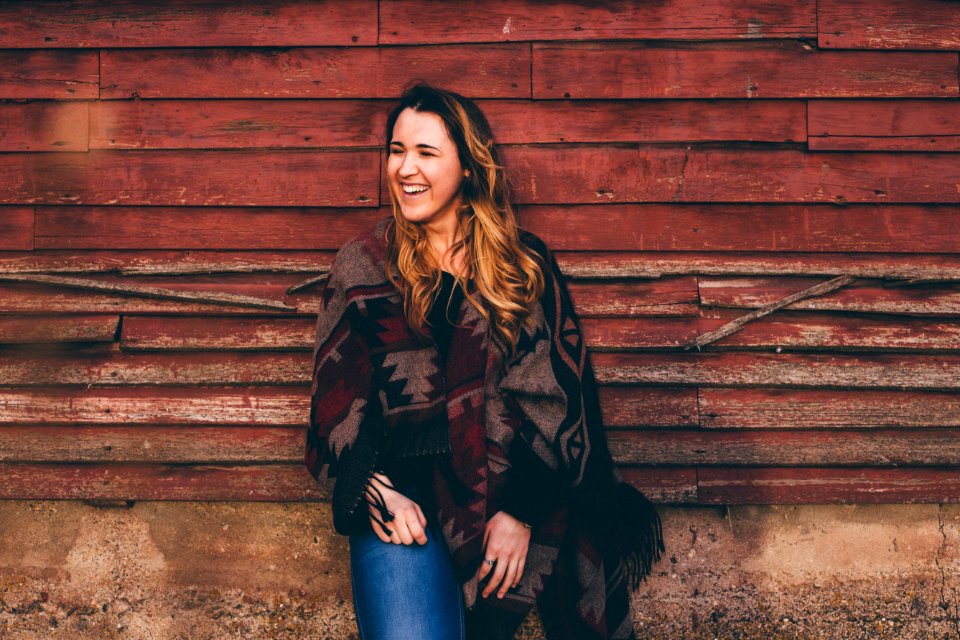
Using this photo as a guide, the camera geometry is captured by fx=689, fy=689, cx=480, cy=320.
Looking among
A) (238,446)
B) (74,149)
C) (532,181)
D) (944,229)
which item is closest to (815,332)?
(944,229)

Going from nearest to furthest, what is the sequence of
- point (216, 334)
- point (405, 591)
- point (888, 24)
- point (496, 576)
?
point (405, 591) < point (496, 576) < point (888, 24) < point (216, 334)

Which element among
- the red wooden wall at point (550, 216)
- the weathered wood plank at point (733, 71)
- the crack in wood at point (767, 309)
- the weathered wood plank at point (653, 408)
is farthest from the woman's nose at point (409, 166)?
the crack in wood at point (767, 309)

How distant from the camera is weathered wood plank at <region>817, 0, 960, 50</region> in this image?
2.56m

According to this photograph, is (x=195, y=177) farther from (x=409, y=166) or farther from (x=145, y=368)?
(x=409, y=166)

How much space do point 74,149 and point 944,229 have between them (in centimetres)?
333

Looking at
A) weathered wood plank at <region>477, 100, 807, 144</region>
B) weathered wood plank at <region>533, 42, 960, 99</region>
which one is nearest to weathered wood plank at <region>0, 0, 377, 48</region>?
weathered wood plank at <region>477, 100, 807, 144</region>

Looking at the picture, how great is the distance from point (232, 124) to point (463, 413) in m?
1.50

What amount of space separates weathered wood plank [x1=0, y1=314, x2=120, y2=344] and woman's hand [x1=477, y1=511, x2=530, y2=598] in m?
1.70

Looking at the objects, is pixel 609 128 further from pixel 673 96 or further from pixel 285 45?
pixel 285 45

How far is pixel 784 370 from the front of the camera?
266 centimetres

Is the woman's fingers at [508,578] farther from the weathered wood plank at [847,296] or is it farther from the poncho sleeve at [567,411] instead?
the weathered wood plank at [847,296]

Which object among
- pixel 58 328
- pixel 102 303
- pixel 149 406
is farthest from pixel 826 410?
pixel 58 328

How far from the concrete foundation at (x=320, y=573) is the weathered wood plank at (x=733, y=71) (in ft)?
5.31

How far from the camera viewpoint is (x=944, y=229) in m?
2.62
